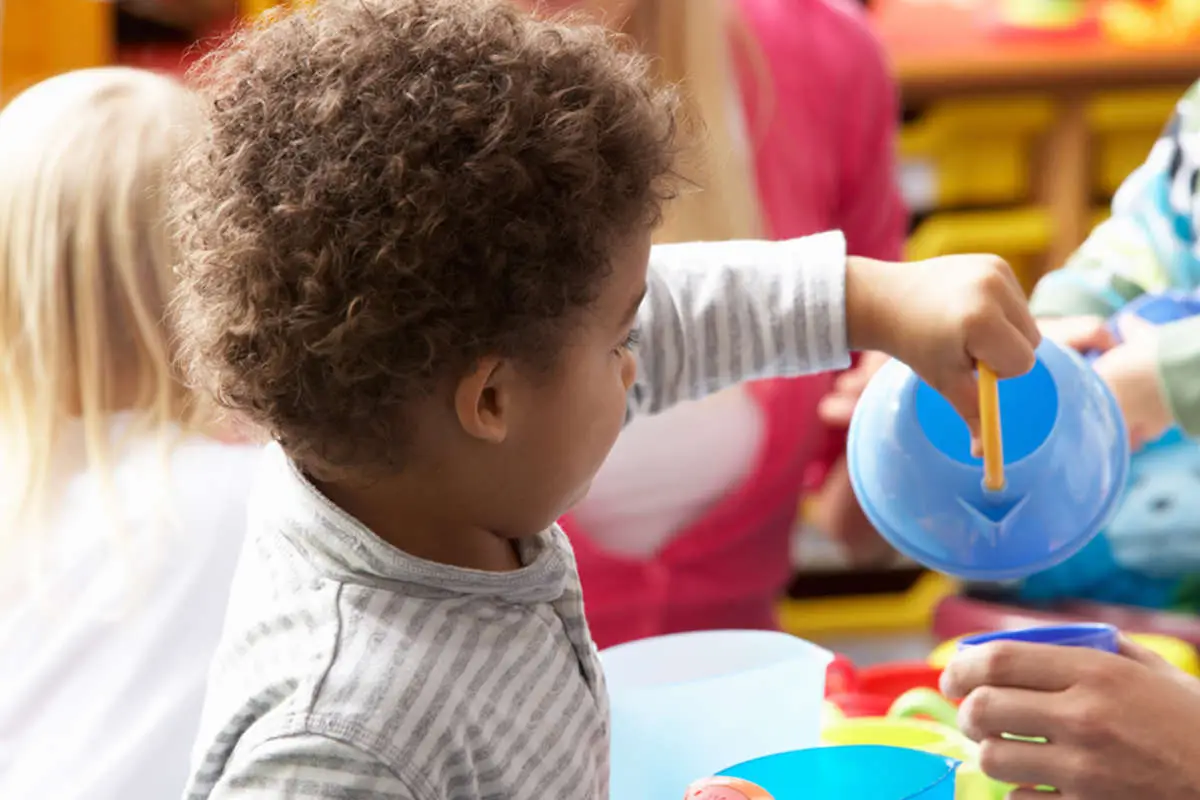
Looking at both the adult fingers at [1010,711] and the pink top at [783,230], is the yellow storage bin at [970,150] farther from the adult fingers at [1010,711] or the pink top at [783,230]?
the adult fingers at [1010,711]

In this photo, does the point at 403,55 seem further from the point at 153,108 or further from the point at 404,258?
the point at 153,108

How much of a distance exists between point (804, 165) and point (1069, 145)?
1097mm

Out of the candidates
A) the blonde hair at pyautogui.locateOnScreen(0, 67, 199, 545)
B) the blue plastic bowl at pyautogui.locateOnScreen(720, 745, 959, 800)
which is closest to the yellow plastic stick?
the blue plastic bowl at pyautogui.locateOnScreen(720, 745, 959, 800)

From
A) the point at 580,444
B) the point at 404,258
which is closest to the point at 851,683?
the point at 580,444

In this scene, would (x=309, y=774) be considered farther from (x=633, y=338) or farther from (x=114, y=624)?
(x=114, y=624)

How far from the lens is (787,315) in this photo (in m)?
0.63

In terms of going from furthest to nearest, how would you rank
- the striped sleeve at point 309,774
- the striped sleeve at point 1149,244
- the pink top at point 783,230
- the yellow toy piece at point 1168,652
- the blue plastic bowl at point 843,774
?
the pink top at point 783,230
the striped sleeve at point 1149,244
the yellow toy piece at point 1168,652
the blue plastic bowl at point 843,774
the striped sleeve at point 309,774

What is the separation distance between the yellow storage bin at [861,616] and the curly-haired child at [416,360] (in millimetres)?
1630

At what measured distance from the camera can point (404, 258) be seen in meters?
0.47

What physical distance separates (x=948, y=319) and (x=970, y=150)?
1.71 metres

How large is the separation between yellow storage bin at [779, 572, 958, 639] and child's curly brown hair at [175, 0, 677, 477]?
1.70 metres

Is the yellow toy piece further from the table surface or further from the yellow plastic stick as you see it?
the table surface

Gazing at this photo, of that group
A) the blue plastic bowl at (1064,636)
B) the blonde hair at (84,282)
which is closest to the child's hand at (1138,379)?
the blue plastic bowl at (1064,636)

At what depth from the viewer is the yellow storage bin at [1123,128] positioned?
2.14 metres
